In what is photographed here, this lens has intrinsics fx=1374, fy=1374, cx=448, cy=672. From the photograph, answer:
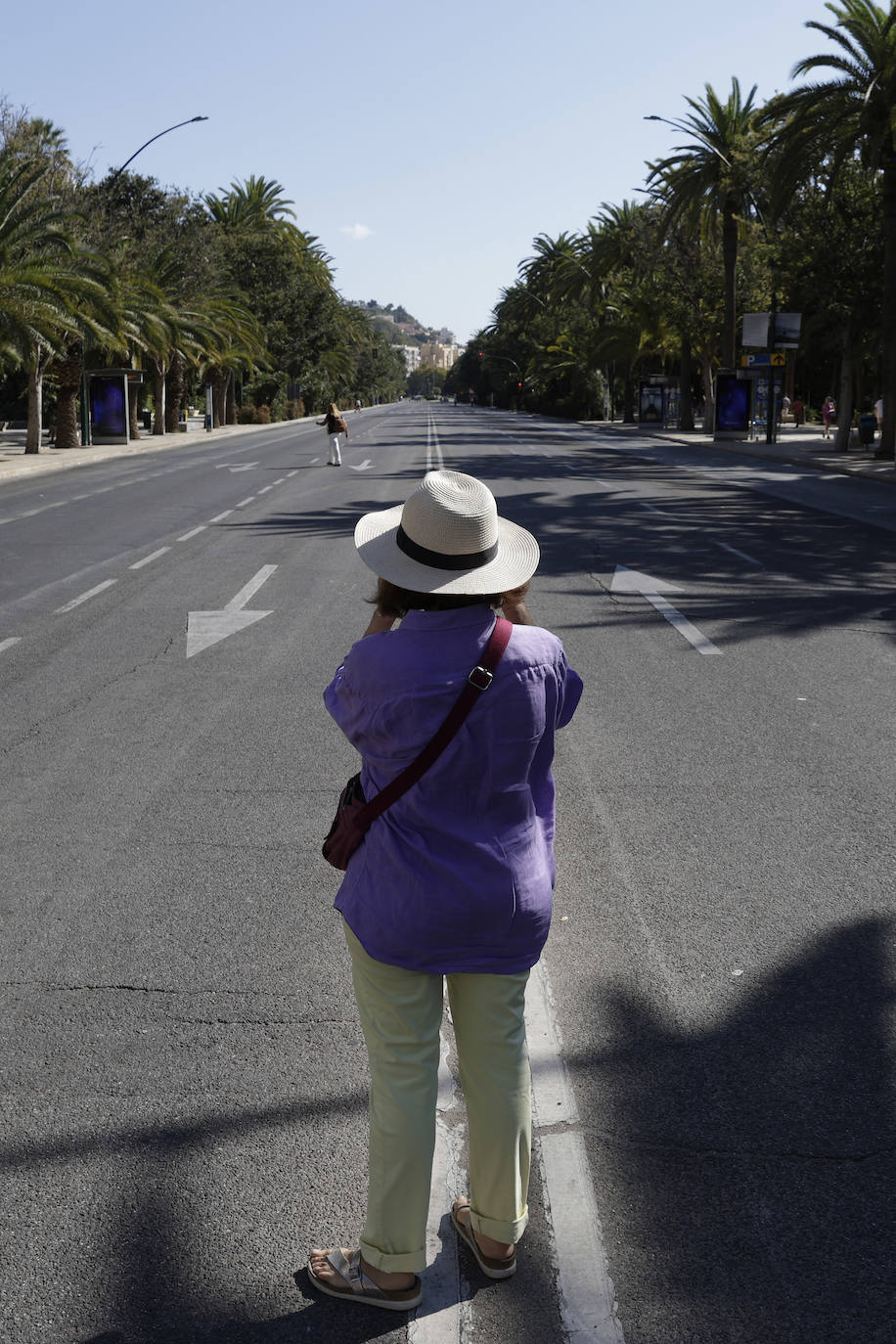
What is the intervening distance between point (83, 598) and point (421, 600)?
413 inches

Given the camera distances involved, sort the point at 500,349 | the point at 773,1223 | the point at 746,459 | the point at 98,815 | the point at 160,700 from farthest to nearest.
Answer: the point at 500,349
the point at 746,459
the point at 160,700
the point at 98,815
the point at 773,1223

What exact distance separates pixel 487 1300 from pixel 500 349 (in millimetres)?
152883

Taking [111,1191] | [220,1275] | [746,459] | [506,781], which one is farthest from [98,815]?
[746,459]

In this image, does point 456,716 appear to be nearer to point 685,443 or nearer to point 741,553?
point 741,553

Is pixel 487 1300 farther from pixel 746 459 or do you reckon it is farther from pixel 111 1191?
pixel 746 459

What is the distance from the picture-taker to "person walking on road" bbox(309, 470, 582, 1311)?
2629mm

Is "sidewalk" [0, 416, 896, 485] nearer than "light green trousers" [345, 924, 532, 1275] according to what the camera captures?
No

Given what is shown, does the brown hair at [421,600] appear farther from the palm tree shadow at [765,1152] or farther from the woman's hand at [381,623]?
the palm tree shadow at [765,1152]

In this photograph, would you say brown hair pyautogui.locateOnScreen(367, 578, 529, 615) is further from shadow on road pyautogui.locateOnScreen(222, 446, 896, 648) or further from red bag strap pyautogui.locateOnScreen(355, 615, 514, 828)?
shadow on road pyautogui.locateOnScreen(222, 446, 896, 648)

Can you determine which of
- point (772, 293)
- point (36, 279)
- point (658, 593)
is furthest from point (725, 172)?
point (658, 593)

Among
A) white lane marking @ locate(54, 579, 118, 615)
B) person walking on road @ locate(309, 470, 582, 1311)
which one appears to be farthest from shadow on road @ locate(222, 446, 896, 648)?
person walking on road @ locate(309, 470, 582, 1311)

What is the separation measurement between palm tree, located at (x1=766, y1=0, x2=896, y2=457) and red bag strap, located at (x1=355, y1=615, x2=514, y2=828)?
1230 inches

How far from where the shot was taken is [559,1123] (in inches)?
138

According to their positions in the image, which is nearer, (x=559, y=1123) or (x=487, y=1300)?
(x=487, y=1300)
